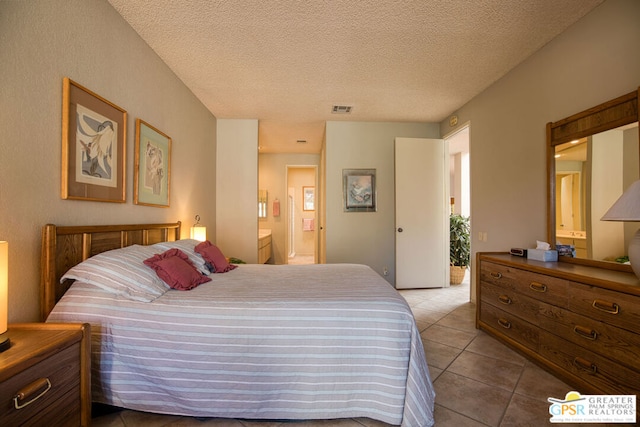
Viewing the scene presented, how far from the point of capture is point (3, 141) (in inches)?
49.0

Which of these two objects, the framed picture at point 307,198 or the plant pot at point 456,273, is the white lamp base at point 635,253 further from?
the framed picture at point 307,198

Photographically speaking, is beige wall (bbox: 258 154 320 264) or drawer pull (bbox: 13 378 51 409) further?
beige wall (bbox: 258 154 320 264)

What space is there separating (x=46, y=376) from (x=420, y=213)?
4036 millimetres

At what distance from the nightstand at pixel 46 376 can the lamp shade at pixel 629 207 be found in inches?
112

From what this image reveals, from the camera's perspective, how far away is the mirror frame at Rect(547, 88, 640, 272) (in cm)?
173

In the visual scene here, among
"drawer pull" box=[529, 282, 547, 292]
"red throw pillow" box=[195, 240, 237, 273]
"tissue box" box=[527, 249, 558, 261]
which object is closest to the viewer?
"drawer pull" box=[529, 282, 547, 292]

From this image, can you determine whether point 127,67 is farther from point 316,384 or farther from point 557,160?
point 557,160

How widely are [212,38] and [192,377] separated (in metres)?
2.52

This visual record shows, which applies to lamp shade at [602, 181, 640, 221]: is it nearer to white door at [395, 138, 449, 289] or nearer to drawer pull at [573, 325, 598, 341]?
drawer pull at [573, 325, 598, 341]

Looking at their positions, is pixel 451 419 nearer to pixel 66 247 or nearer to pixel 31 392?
pixel 31 392

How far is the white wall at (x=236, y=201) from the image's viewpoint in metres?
3.97

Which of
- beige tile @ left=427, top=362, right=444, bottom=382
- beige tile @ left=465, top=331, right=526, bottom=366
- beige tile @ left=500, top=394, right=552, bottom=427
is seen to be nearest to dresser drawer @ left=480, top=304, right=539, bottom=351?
beige tile @ left=465, top=331, right=526, bottom=366

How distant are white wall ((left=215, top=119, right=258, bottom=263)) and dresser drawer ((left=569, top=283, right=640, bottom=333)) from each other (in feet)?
11.6

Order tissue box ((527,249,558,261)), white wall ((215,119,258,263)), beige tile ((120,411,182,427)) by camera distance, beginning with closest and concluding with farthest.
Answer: beige tile ((120,411,182,427)), tissue box ((527,249,558,261)), white wall ((215,119,258,263))
